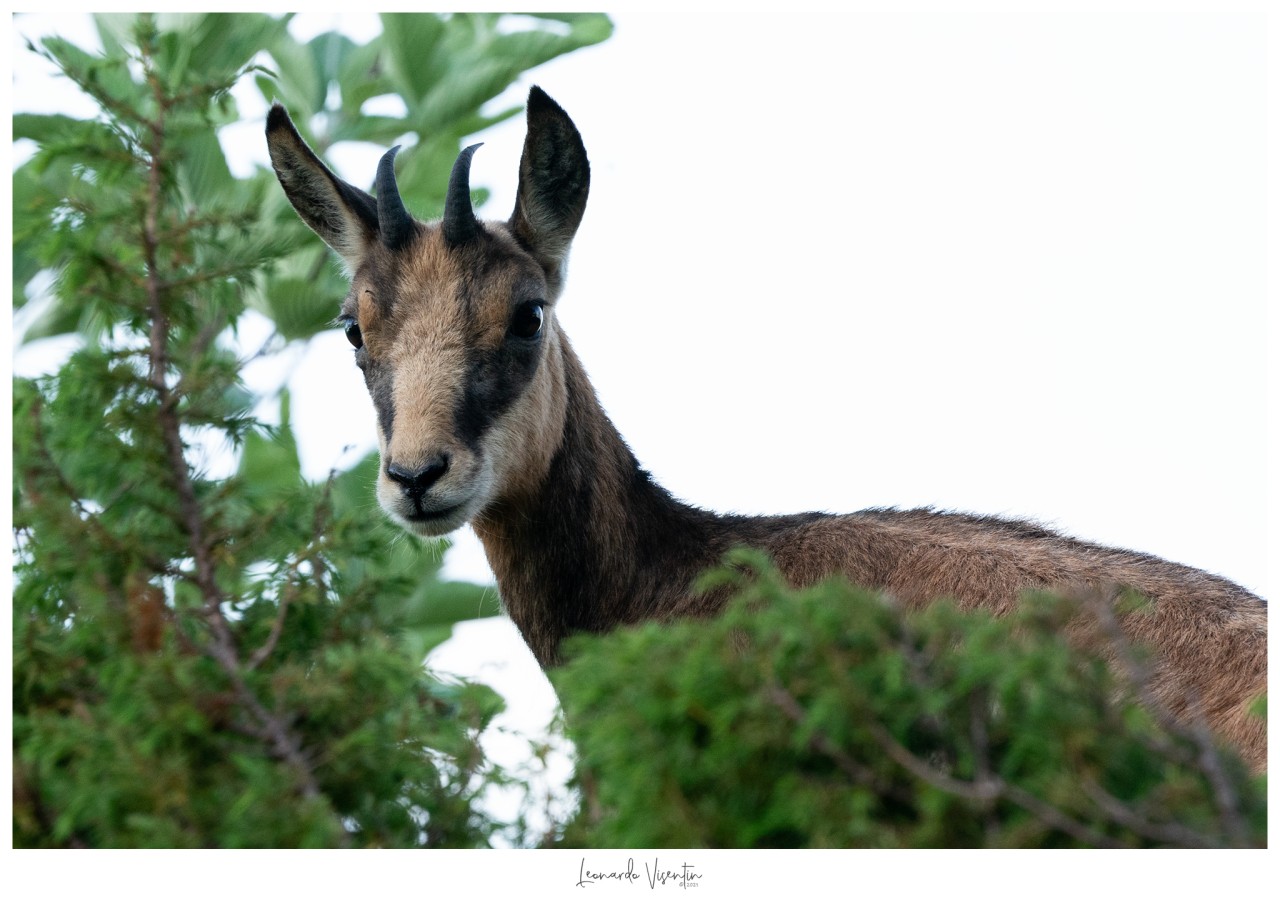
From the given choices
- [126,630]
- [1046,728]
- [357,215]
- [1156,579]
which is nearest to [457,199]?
[357,215]

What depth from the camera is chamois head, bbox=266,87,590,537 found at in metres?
5.79

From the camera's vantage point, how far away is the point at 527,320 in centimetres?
→ 636

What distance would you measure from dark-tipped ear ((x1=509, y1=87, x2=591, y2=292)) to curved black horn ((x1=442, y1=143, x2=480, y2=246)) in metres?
0.34

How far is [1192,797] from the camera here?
277 centimetres

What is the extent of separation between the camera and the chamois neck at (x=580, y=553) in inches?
256

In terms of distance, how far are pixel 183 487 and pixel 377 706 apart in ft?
3.52

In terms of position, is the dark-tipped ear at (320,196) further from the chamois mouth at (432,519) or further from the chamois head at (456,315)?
the chamois mouth at (432,519)

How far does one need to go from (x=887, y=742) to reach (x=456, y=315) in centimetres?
375

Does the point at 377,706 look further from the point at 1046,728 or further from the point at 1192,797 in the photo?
the point at 1192,797

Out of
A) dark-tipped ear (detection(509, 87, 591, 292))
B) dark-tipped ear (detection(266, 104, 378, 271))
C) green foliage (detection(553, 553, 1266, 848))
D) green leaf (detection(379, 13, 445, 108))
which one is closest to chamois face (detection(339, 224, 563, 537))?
dark-tipped ear (detection(509, 87, 591, 292))

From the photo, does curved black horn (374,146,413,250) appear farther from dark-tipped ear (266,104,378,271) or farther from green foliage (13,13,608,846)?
green foliage (13,13,608,846)

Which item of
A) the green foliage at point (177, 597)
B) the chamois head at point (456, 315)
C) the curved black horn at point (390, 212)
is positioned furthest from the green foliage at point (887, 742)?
the curved black horn at point (390, 212)

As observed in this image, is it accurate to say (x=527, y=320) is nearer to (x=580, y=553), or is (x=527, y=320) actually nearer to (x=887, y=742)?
(x=580, y=553)

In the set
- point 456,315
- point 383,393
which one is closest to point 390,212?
point 456,315
